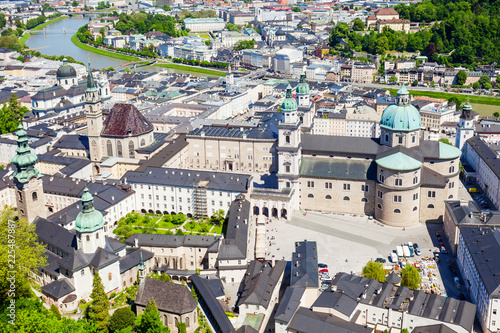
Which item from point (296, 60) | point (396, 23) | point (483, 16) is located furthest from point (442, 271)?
point (396, 23)

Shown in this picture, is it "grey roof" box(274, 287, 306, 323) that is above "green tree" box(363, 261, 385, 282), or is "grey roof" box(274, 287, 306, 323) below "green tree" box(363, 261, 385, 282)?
above

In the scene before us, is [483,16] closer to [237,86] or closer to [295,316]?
[237,86]

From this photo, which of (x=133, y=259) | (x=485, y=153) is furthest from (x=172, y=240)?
(x=485, y=153)

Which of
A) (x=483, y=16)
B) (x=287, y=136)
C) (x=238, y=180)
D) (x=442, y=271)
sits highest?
(x=483, y=16)

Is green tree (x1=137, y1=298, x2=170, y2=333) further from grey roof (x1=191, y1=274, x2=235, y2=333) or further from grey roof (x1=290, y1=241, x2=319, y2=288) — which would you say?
grey roof (x1=290, y1=241, x2=319, y2=288)

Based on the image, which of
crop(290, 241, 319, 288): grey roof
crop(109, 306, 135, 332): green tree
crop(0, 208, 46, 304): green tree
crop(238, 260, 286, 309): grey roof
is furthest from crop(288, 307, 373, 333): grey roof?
crop(0, 208, 46, 304): green tree

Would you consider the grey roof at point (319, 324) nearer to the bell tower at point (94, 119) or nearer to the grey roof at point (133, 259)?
the grey roof at point (133, 259)
